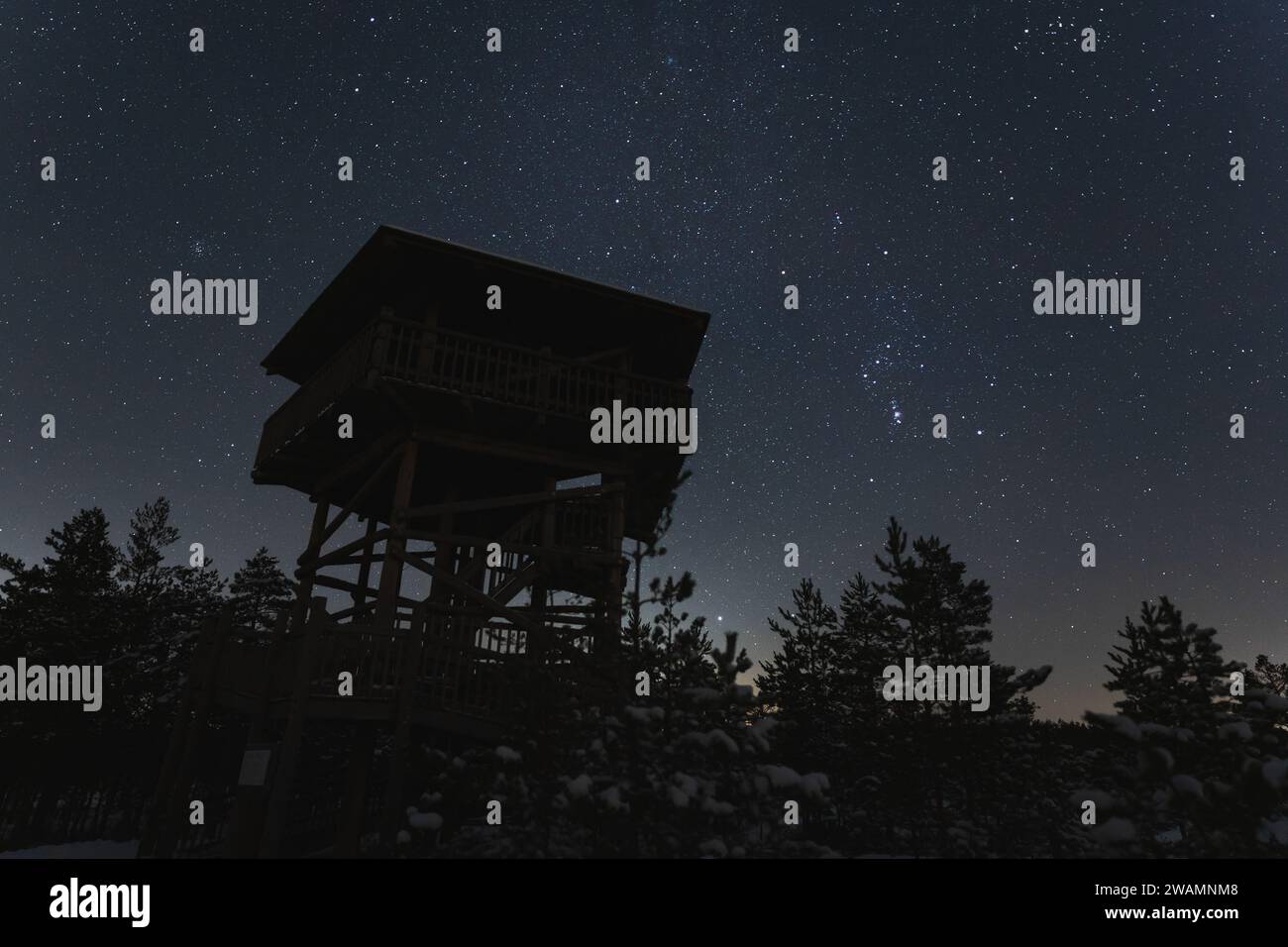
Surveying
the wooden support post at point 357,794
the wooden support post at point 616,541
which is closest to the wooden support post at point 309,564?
the wooden support post at point 357,794

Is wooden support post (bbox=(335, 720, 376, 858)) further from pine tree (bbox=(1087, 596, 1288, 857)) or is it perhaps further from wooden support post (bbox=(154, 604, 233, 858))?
pine tree (bbox=(1087, 596, 1288, 857))

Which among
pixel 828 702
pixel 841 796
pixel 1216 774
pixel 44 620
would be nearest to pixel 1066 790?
pixel 841 796

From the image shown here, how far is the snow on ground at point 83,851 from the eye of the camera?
19781mm

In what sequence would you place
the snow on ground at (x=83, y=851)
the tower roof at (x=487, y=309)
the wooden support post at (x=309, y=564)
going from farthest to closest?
the snow on ground at (x=83, y=851) → the wooden support post at (x=309, y=564) → the tower roof at (x=487, y=309)

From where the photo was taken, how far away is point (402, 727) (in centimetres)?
1045

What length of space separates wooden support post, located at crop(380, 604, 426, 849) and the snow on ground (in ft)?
49.5

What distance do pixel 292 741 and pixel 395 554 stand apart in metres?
3.51

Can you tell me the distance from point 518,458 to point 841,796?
10513mm

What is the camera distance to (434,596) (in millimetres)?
15555

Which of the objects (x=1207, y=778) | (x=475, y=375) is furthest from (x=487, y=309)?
(x=1207, y=778)

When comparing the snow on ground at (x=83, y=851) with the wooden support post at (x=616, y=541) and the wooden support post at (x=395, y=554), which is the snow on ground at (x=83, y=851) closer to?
the wooden support post at (x=395, y=554)

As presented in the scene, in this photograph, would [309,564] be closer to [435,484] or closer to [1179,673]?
[435,484]

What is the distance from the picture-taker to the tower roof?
1407 centimetres

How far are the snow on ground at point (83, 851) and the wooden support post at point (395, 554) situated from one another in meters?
13.9
